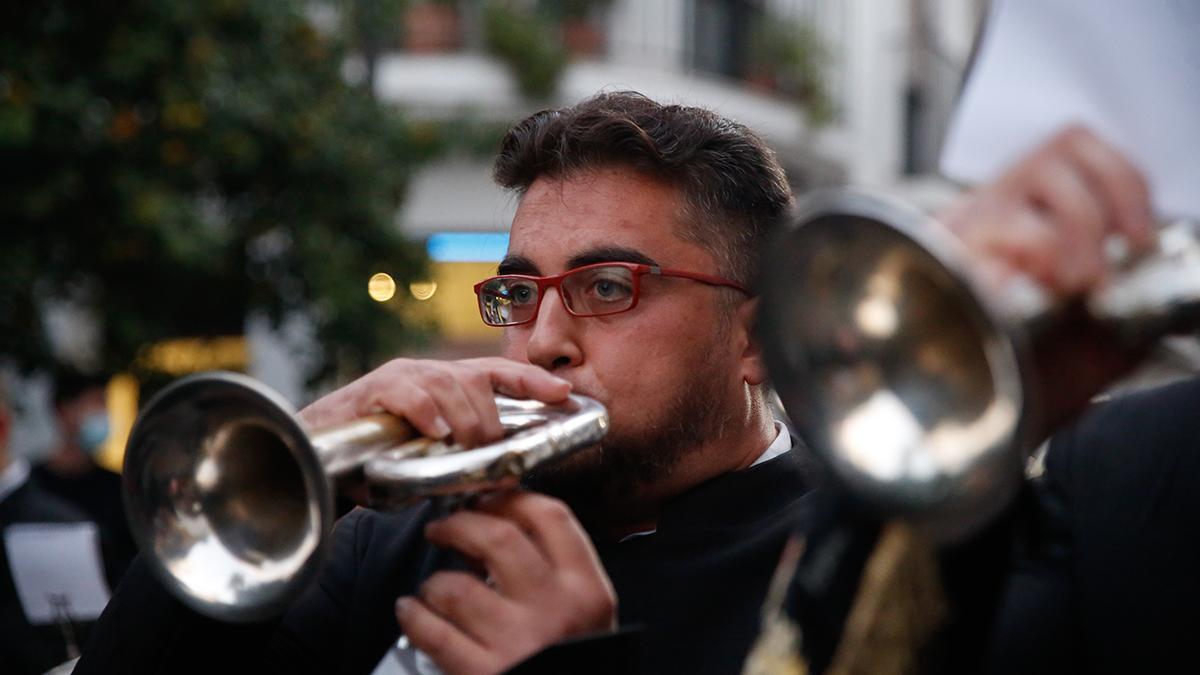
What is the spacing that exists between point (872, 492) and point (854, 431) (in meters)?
0.08

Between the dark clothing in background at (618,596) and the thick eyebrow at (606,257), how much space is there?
410 mm

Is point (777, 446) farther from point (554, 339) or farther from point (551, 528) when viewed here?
point (551, 528)

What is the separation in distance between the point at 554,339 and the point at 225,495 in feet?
2.10

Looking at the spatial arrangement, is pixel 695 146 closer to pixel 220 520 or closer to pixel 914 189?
pixel 220 520

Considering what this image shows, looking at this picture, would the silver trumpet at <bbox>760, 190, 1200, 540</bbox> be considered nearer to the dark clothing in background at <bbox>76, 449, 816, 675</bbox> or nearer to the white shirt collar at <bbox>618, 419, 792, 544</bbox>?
the dark clothing in background at <bbox>76, 449, 816, 675</bbox>

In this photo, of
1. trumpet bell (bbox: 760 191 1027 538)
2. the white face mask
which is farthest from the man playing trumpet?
the white face mask

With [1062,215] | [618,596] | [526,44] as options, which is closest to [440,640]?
[618,596]

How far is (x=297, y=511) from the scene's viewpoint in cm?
201

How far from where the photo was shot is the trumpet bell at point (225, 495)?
1.92 metres

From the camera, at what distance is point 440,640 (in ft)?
6.36

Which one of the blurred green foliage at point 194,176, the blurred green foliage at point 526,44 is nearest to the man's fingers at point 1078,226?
the blurred green foliage at point 194,176

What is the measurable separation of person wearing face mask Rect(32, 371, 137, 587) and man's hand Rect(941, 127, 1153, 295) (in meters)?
5.85

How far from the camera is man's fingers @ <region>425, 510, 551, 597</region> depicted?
6.35 ft

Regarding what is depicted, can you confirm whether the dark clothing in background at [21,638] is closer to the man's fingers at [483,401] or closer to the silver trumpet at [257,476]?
the silver trumpet at [257,476]
